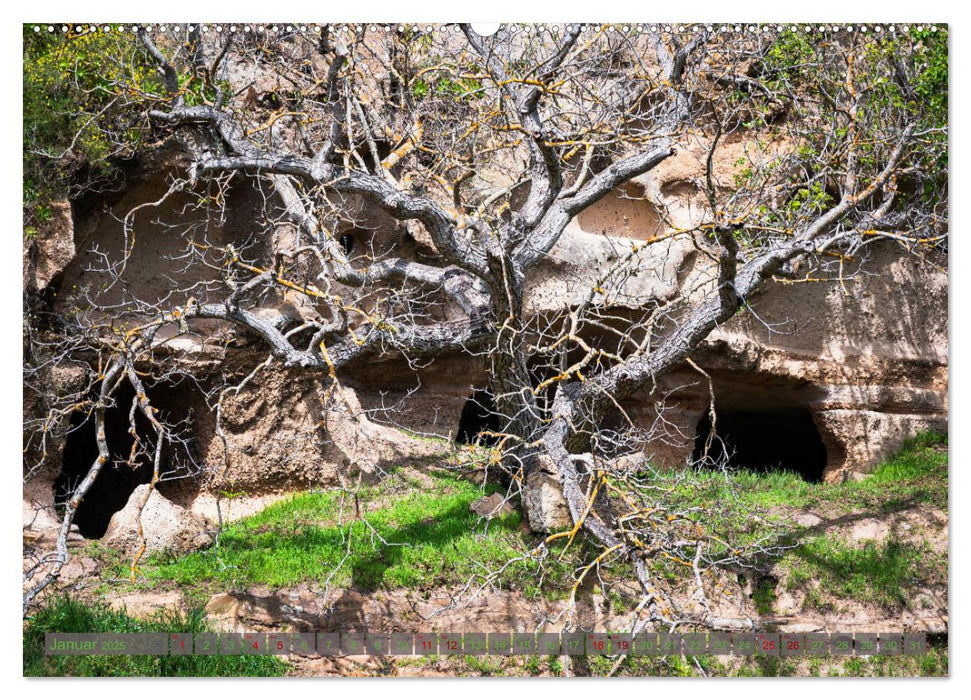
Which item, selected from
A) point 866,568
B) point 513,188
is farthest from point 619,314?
point 866,568

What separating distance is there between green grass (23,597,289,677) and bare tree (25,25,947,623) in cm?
45

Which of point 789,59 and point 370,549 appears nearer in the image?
point 370,549

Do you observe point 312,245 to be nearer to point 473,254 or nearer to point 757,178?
point 473,254

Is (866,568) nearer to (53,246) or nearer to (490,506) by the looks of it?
(490,506)

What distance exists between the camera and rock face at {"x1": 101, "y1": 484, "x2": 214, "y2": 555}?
787 cm

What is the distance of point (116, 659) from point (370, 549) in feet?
7.30

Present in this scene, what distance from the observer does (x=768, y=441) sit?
12.1 m

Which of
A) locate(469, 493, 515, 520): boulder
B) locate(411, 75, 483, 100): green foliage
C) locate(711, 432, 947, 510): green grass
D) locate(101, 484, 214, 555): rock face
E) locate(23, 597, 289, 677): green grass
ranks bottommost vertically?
locate(23, 597, 289, 677): green grass

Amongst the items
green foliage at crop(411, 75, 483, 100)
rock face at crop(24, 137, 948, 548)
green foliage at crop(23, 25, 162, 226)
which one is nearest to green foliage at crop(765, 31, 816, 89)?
rock face at crop(24, 137, 948, 548)

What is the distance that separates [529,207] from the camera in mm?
7824

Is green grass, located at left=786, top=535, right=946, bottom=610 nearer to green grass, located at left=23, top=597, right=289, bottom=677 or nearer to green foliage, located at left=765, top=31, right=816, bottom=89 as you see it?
green foliage, located at left=765, top=31, right=816, bottom=89

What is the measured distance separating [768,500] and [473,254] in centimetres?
357

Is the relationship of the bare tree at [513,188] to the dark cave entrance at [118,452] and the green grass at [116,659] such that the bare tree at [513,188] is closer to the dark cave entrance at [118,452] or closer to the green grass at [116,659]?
the green grass at [116,659]

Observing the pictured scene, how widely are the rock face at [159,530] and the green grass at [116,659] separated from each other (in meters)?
1.38
